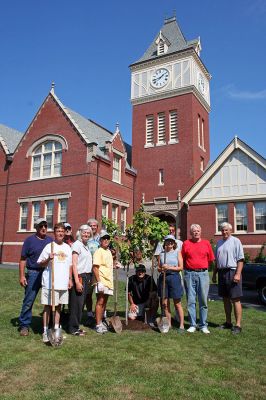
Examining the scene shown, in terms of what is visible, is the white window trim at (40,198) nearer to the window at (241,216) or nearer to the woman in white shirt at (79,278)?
the window at (241,216)

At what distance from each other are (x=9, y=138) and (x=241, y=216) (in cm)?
2017

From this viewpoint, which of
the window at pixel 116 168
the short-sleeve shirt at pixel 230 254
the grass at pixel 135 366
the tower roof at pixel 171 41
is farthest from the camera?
the tower roof at pixel 171 41

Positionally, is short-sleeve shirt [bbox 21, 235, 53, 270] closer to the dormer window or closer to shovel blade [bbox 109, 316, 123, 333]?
shovel blade [bbox 109, 316, 123, 333]

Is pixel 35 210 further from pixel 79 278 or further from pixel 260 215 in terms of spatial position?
pixel 79 278

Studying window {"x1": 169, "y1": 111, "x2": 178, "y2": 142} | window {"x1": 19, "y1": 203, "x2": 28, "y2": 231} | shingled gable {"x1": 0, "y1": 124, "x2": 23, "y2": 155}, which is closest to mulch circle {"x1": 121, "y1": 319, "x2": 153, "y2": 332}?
window {"x1": 19, "y1": 203, "x2": 28, "y2": 231}

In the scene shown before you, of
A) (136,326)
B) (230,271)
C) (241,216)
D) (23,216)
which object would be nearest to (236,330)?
(230,271)

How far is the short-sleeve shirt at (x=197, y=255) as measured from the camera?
7262mm

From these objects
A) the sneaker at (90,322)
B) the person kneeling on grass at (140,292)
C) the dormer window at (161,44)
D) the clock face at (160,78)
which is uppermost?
the dormer window at (161,44)

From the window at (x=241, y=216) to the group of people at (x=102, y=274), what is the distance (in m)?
17.1

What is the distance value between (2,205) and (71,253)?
22.6 meters

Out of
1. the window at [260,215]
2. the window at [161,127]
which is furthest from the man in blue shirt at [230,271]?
the window at [161,127]

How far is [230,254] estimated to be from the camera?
289 inches

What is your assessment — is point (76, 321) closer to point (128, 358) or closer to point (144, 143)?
point (128, 358)

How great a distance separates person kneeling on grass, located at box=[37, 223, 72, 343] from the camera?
251 inches
